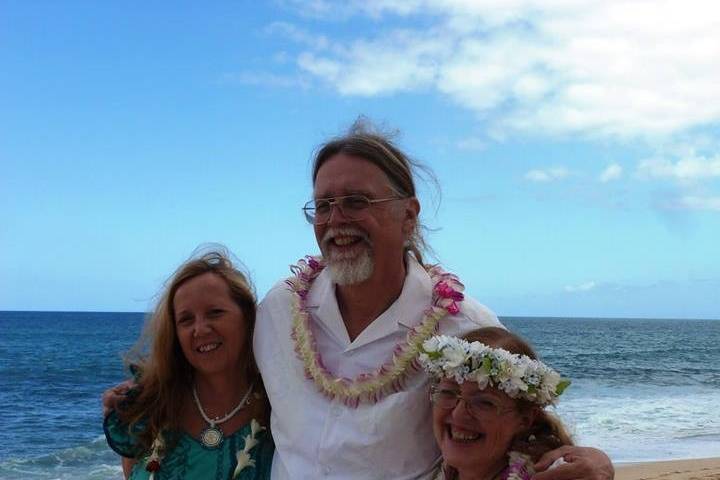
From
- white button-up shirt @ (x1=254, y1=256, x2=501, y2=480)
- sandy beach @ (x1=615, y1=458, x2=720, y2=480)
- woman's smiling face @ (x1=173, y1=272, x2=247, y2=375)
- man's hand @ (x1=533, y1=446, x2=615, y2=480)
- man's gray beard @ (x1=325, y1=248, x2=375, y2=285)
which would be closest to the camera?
man's hand @ (x1=533, y1=446, x2=615, y2=480)

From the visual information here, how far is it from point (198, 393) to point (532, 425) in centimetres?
167

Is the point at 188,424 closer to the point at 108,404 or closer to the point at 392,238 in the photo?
the point at 108,404

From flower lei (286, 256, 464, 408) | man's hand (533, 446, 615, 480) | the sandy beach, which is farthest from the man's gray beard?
the sandy beach

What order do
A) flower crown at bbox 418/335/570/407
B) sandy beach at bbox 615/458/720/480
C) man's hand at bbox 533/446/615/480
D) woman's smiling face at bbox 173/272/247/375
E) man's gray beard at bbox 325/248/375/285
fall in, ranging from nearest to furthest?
man's hand at bbox 533/446/615/480, flower crown at bbox 418/335/570/407, man's gray beard at bbox 325/248/375/285, woman's smiling face at bbox 173/272/247/375, sandy beach at bbox 615/458/720/480

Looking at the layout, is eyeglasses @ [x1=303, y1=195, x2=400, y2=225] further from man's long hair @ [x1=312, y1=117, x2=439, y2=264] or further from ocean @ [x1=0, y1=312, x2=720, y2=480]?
ocean @ [x1=0, y1=312, x2=720, y2=480]

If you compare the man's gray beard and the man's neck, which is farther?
the man's neck

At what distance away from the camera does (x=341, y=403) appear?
3.33m

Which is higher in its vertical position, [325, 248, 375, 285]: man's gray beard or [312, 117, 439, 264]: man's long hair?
[312, 117, 439, 264]: man's long hair

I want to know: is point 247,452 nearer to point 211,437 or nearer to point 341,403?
point 211,437

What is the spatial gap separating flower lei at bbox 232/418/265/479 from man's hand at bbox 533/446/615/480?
4.66 ft

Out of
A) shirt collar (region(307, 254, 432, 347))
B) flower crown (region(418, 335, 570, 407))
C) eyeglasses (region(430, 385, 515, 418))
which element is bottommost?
eyeglasses (region(430, 385, 515, 418))

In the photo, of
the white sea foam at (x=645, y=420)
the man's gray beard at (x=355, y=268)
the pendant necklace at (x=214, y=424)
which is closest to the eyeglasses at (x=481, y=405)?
the man's gray beard at (x=355, y=268)

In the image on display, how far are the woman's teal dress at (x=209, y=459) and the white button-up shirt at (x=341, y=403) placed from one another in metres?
0.10

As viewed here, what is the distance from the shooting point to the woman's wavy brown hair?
2848 millimetres
